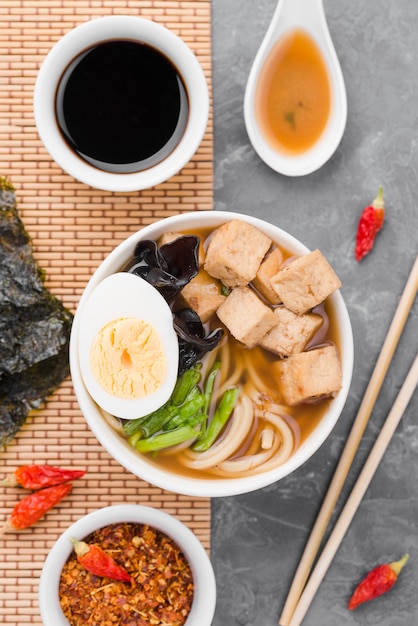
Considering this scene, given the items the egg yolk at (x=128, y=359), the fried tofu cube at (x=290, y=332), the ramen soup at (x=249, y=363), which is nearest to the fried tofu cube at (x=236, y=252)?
the ramen soup at (x=249, y=363)

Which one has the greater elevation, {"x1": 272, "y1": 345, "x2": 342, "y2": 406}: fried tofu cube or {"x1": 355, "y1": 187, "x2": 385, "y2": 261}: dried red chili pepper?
{"x1": 355, "y1": 187, "x2": 385, "y2": 261}: dried red chili pepper

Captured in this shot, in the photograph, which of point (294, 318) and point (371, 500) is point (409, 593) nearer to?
point (371, 500)

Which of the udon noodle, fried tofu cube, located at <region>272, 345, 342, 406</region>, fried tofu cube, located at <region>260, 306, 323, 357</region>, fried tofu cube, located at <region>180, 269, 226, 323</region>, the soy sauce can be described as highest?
the soy sauce

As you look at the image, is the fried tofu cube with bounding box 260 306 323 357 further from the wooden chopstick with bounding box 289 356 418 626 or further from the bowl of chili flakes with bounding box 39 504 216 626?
the bowl of chili flakes with bounding box 39 504 216 626

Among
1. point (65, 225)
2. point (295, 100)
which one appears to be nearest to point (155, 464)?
point (65, 225)

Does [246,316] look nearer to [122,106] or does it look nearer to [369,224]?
[369,224]

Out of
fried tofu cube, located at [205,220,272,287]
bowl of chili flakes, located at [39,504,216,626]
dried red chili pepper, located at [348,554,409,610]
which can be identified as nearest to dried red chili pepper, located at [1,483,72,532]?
bowl of chili flakes, located at [39,504,216,626]
